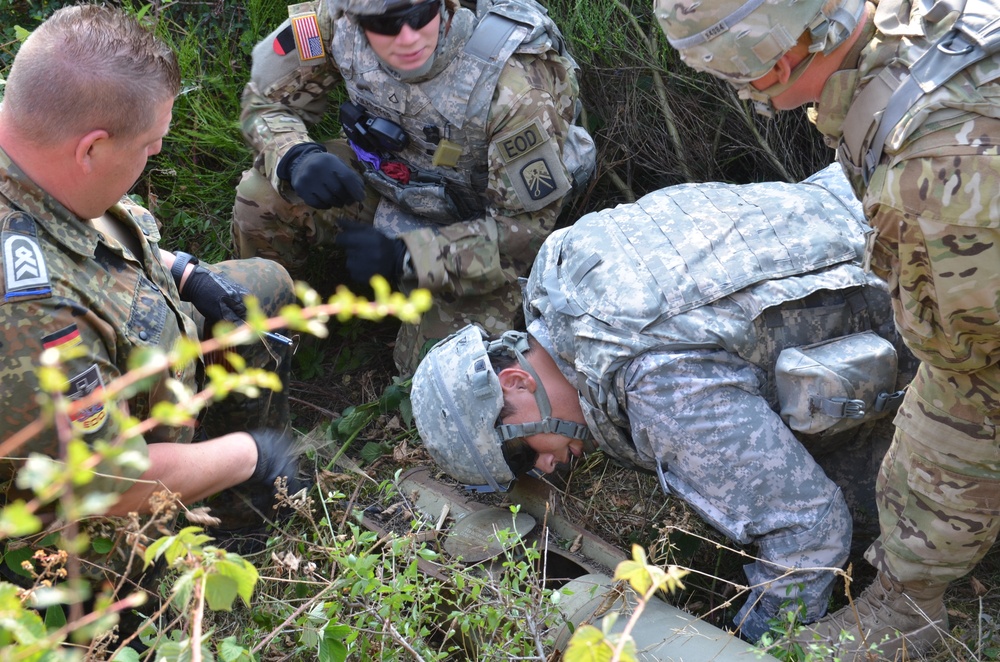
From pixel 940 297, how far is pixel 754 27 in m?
0.80

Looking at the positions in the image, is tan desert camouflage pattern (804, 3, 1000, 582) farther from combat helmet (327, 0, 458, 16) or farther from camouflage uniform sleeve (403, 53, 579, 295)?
combat helmet (327, 0, 458, 16)

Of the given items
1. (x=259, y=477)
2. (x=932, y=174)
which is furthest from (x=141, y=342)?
(x=932, y=174)

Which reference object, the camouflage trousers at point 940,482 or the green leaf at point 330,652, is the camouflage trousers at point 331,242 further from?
the green leaf at point 330,652

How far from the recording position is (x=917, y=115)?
221cm

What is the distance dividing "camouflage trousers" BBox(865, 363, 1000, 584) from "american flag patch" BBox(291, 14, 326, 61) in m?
→ 2.98

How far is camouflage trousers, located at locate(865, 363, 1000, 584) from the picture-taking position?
8.55 ft

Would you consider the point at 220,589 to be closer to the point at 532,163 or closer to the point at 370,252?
the point at 370,252

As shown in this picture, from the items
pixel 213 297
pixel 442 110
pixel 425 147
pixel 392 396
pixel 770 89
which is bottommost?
pixel 392 396

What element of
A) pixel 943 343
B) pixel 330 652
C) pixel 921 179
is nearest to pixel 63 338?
pixel 330 652

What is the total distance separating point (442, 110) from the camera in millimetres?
4094

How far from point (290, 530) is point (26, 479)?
9.54 feet

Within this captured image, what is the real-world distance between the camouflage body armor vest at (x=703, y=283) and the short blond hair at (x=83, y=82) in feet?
4.38

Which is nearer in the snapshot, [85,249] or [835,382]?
[85,249]

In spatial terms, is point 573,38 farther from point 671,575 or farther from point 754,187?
point 671,575
